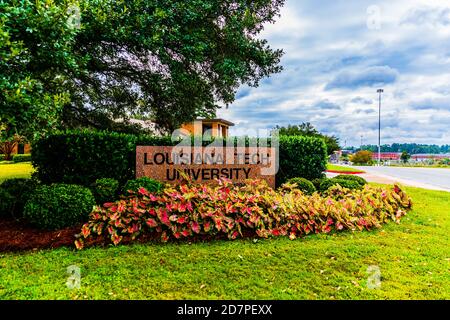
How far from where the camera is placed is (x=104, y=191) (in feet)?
20.2

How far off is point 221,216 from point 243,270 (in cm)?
134

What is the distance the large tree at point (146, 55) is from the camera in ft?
16.5

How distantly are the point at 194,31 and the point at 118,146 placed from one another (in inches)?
131

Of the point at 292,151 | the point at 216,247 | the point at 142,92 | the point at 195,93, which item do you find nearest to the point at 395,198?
the point at 292,151

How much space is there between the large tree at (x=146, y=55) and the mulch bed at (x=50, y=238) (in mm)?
1992

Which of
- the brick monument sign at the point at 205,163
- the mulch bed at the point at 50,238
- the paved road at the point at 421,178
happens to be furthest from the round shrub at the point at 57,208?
the paved road at the point at 421,178

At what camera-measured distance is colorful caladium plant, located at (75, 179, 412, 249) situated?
469cm

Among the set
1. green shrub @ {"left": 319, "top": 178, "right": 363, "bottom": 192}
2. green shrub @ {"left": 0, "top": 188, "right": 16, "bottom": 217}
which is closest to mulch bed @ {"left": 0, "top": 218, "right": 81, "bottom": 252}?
green shrub @ {"left": 0, "top": 188, "right": 16, "bottom": 217}

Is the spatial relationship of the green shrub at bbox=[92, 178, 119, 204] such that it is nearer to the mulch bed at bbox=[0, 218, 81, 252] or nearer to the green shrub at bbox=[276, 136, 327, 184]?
the mulch bed at bbox=[0, 218, 81, 252]

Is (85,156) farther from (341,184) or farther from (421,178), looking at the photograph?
(421,178)

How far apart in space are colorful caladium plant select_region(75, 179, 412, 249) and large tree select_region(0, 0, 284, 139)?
213 centimetres

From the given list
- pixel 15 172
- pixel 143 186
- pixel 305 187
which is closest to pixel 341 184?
pixel 305 187

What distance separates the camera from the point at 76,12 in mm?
5230

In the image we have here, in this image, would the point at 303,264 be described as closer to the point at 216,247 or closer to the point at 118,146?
the point at 216,247
